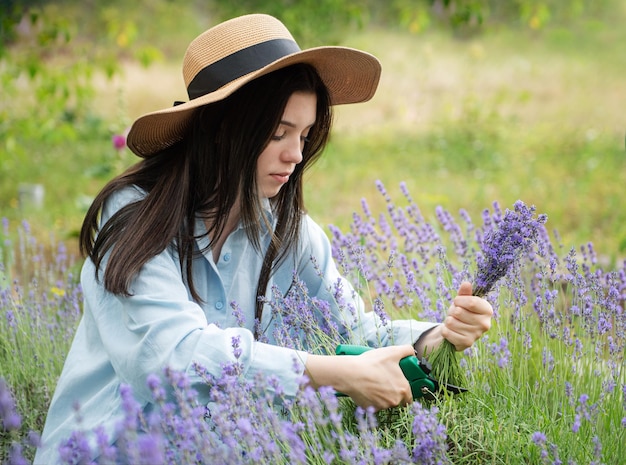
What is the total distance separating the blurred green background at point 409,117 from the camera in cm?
Answer: 443

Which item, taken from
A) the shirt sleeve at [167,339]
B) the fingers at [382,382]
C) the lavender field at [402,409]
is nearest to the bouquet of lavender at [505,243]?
the lavender field at [402,409]

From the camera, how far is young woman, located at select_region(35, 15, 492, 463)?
173 cm

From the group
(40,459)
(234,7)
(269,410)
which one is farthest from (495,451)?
(234,7)

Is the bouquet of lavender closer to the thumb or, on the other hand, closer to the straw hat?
the thumb

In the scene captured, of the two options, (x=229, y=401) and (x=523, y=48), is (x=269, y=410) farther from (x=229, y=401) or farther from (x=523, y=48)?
(x=523, y=48)

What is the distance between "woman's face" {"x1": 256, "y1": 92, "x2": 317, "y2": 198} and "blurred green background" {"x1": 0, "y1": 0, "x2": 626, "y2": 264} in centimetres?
52

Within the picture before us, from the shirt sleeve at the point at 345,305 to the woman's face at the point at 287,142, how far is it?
0.26 m

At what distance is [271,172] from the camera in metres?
1.97

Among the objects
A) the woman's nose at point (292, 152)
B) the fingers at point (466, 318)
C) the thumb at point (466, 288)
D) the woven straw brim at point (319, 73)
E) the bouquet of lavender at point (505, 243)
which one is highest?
the woven straw brim at point (319, 73)

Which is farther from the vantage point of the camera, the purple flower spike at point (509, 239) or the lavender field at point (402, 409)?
the purple flower spike at point (509, 239)

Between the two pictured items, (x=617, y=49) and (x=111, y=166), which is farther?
(x=617, y=49)

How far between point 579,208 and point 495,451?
421 cm

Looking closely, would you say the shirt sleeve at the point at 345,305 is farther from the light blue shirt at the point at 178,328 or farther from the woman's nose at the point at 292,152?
the woman's nose at the point at 292,152

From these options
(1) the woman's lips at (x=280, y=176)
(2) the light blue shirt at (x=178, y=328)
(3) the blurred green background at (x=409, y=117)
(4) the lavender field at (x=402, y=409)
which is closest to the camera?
(4) the lavender field at (x=402, y=409)
